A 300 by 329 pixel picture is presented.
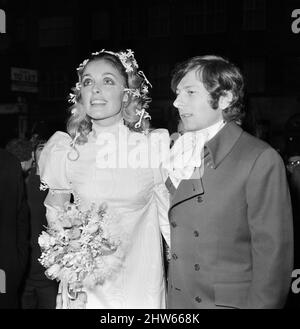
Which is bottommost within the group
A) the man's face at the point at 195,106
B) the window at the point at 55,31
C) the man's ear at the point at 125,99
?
the man's face at the point at 195,106

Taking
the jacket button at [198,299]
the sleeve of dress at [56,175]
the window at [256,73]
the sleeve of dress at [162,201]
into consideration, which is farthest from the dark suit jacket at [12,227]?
the window at [256,73]

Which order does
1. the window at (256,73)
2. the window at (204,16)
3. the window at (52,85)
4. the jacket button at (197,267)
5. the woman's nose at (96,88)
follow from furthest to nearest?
the window at (52,85)
the window at (204,16)
the window at (256,73)
the woman's nose at (96,88)
the jacket button at (197,267)

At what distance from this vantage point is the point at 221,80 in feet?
8.63

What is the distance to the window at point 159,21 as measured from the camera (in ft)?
84.8

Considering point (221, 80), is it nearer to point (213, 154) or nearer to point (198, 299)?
point (213, 154)

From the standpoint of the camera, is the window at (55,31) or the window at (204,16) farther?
the window at (55,31)

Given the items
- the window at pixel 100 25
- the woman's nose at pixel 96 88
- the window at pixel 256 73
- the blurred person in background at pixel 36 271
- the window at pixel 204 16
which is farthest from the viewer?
the window at pixel 100 25

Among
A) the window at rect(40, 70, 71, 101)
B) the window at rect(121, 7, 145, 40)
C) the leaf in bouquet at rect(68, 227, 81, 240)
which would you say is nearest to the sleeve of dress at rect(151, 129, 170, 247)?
the leaf in bouquet at rect(68, 227, 81, 240)

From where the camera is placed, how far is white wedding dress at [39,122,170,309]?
3.18m

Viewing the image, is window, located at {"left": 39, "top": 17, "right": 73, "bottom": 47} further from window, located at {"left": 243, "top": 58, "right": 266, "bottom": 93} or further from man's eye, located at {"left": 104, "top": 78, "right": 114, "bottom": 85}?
man's eye, located at {"left": 104, "top": 78, "right": 114, "bottom": 85}

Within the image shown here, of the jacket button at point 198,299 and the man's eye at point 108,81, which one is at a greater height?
the man's eye at point 108,81

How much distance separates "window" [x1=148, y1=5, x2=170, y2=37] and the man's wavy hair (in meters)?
23.7

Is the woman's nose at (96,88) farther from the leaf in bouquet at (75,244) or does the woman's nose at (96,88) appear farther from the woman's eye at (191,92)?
the leaf in bouquet at (75,244)

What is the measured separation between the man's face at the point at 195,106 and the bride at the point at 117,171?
2.14 feet
